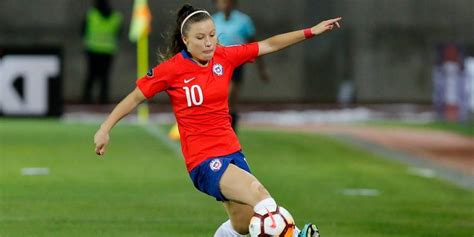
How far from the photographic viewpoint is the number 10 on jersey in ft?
35.1

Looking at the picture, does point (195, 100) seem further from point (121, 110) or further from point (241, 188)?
point (241, 188)

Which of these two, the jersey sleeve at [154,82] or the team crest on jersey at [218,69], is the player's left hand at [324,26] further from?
the jersey sleeve at [154,82]

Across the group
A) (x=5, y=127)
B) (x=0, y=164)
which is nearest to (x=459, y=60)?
(x=5, y=127)

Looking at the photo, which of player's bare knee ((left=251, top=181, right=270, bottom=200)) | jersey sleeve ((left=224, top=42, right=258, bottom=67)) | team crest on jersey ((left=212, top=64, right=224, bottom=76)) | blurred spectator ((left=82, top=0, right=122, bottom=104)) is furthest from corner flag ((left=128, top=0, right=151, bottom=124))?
player's bare knee ((left=251, top=181, right=270, bottom=200))

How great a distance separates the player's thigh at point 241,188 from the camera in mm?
10359

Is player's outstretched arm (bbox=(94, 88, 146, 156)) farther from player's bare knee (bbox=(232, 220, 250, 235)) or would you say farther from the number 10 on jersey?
player's bare knee (bbox=(232, 220, 250, 235))

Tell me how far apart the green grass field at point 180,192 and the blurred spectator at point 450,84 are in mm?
8667

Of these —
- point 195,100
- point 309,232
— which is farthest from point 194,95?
point 309,232

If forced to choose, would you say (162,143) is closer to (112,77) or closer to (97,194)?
(97,194)

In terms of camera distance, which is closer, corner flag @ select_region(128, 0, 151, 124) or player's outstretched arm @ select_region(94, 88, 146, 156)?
player's outstretched arm @ select_region(94, 88, 146, 156)

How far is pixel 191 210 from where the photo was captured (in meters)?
14.9

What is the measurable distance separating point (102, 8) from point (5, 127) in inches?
350

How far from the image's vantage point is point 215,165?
10531mm

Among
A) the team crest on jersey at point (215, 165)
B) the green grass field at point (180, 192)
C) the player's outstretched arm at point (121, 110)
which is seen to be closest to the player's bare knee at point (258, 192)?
the team crest on jersey at point (215, 165)
